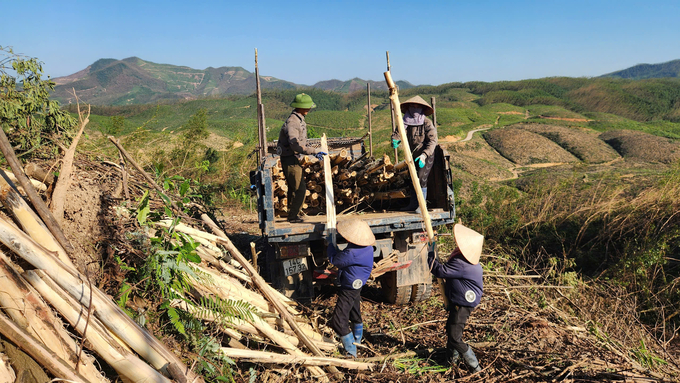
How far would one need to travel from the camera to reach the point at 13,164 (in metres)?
2.42

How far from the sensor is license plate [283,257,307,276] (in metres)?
4.72

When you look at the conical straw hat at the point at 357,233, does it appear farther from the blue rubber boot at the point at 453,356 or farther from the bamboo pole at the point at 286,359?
the blue rubber boot at the point at 453,356

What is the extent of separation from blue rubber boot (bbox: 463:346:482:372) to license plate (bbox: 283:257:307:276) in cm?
194

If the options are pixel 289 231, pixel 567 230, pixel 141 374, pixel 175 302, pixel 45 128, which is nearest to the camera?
pixel 141 374

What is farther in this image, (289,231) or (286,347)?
(289,231)

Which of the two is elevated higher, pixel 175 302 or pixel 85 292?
pixel 85 292

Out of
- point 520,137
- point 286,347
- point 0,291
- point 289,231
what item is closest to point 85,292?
point 0,291

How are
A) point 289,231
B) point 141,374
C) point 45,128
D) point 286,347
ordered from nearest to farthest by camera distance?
point 141,374 < point 286,347 < point 289,231 < point 45,128

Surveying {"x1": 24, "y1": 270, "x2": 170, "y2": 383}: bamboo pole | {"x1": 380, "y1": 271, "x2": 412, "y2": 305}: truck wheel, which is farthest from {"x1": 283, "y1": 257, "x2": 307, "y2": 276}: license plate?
{"x1": 24, "y1": 270, "x2": 170, "y2": 383}: bamboo pole

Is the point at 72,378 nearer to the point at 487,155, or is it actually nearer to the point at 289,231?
the point at 289,231

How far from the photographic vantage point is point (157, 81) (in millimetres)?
101000

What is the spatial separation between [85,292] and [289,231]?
2243mm

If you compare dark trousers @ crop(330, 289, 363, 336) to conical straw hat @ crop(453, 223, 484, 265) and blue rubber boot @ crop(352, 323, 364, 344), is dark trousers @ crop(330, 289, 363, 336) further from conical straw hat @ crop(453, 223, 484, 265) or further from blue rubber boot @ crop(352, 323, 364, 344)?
conical straw hat @ crop(453, 223, 484, 265)

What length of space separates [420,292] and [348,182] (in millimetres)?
1911
